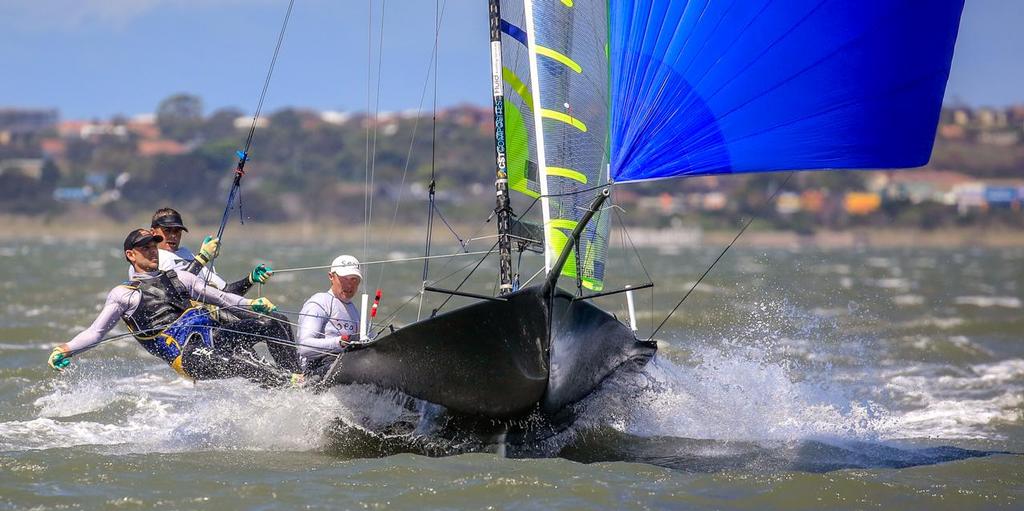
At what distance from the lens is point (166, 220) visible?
27.9ft

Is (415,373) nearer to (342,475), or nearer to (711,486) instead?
(342,475)

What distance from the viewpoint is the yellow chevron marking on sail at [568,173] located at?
314 inches

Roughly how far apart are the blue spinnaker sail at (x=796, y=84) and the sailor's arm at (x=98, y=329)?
10.2ft

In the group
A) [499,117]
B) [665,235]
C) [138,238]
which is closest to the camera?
[499,117]

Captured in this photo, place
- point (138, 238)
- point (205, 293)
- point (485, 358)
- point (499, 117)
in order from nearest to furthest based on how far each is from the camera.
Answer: point (485, 358)
point (499, 117)
point (138, 238)
point (205, 293)

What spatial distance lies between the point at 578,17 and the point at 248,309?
2.78m

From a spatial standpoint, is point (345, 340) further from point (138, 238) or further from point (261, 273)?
point (138, 238)

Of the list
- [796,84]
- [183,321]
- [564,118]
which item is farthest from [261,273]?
[796,84]

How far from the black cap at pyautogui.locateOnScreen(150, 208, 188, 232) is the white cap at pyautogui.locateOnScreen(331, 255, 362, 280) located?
134cm

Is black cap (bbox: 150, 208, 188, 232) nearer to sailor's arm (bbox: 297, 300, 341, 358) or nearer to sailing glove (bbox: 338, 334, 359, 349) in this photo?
sailor's arm (bbox: 297, 300, 341, 358)

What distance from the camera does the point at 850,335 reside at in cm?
1577

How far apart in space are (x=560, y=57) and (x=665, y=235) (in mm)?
90724

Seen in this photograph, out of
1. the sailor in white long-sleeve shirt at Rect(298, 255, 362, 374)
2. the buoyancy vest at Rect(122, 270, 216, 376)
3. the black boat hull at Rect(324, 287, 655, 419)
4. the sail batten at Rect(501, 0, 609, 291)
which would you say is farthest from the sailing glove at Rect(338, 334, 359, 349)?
the sail batten at Rect(501, 0, 609, 291)

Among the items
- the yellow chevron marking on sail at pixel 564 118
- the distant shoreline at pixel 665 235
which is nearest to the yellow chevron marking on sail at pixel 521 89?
the yellow chevron marking on sail at pixel 564 118
